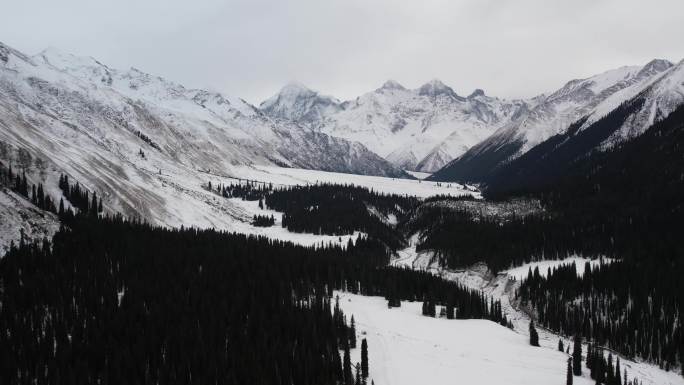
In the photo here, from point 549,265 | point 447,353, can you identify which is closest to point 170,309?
point 447,353

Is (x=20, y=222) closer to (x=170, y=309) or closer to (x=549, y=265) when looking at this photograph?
(x=170, y=309)

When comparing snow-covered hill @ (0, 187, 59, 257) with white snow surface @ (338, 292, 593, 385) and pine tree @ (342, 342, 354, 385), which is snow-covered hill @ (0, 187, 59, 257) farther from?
pine tree @ (342, 342, 354, 385)

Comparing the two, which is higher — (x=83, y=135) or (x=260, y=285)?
(x=83, y=135)

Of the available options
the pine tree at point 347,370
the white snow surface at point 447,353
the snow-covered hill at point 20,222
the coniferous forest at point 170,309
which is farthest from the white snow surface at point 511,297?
the snow-covered hill at point 20,222

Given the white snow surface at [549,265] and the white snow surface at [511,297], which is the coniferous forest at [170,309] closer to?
the white snow surface at [511,297]

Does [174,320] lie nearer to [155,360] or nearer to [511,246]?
[155,360]

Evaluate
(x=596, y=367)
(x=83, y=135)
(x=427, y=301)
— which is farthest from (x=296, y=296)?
(x=83, y=135)

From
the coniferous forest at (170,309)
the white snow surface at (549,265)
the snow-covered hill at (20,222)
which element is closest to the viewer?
the coniferous forest at (170,309)

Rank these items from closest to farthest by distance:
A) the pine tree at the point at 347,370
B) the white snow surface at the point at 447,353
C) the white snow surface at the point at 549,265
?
1. the pine tree at the point at 347,370
2. the white snow surface at the point at 447,353
3. the white snow surface at the point at 549,265

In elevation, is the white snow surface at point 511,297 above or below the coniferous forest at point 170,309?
below

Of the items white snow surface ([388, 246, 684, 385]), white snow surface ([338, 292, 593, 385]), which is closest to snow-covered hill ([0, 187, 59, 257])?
white snow surface ([338, 292, 593, 385])

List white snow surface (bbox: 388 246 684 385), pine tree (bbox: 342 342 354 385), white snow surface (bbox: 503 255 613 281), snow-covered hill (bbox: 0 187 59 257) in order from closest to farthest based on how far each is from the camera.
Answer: pine tree (bbox: 342 342 354 385) < white snow surface (bbox: 388 246 684 385) < snow-covered hill (bbox: 0 187 59 257) < white snow surface (bbox: 503 255 613 281)
